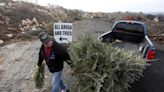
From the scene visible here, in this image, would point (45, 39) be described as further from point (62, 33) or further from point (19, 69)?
point (19, 69)

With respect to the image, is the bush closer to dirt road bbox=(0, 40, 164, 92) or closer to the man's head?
the man's head

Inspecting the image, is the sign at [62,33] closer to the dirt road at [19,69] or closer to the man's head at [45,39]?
the dirt road at [19,69]

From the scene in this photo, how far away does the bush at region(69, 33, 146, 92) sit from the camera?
6.12m

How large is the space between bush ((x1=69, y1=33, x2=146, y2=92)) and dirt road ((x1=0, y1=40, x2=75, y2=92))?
109cm

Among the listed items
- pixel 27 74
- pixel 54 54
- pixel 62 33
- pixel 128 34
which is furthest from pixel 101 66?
pixel 128 34

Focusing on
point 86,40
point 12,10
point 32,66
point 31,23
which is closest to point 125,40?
point 32,66

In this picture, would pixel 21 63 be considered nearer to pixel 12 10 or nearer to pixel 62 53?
pixel 62 53

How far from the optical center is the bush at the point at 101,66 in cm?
612

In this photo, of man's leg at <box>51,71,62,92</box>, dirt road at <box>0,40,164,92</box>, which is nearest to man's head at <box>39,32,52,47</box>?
man's leg at <box>51,71,62,92</box>

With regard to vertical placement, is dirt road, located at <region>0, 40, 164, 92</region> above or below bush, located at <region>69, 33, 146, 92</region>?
below

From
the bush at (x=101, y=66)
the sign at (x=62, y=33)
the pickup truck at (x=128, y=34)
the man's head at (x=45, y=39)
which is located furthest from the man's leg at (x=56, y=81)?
the pickup truck at (x=128, y=34)

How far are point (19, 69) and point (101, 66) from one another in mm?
4557

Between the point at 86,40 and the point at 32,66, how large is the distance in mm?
4284

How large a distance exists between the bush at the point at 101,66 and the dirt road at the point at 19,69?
109cm
